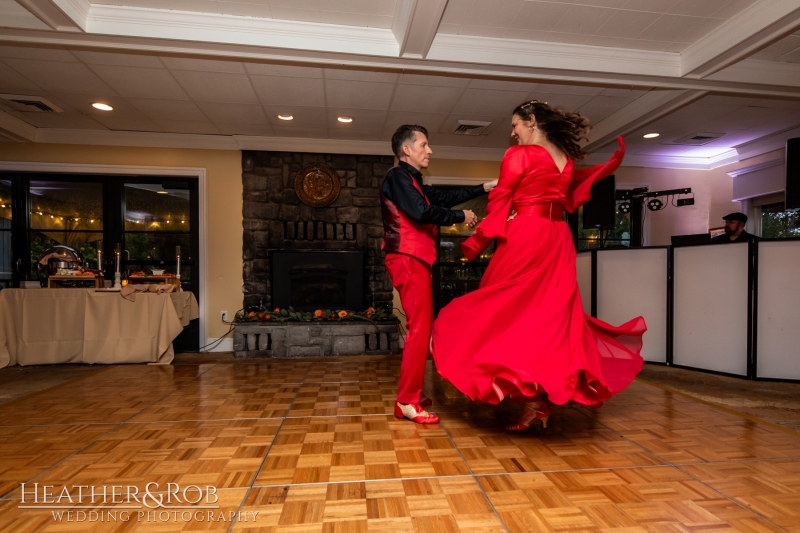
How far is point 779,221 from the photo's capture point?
5555 mm

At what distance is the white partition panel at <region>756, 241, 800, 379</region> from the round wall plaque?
400 centimetres

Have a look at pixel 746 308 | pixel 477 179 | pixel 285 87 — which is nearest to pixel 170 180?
pixel 285 87

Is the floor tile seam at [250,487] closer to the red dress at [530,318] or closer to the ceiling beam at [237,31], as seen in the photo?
the red dress at [530,318]

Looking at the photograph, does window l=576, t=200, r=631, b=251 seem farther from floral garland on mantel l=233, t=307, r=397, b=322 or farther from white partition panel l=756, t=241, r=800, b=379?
floral garland on mantel l=233, t=307, r=397, b=322

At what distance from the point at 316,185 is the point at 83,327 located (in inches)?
105

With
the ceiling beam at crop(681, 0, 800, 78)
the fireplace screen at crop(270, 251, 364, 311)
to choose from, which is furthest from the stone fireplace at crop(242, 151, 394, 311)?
the ceiling beam at crop(681, 0, 800, 78)

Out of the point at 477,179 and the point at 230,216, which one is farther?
the point at 477,179

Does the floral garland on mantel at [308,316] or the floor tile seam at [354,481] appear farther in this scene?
the floral garland on mantel at [308,316]

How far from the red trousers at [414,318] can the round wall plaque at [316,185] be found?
320cm

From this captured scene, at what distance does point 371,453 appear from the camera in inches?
70.8

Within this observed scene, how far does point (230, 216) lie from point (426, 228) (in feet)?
11.7

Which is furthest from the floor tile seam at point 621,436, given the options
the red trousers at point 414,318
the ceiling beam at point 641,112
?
the ceiling beam at point 641,112

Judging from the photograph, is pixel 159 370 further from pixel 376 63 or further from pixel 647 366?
pixel 647 366

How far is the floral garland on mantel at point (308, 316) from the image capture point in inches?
181
